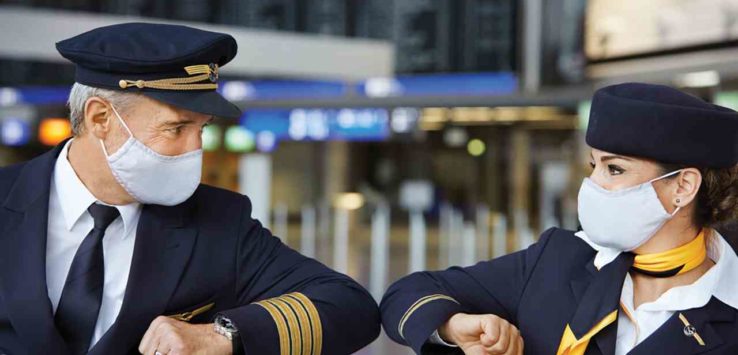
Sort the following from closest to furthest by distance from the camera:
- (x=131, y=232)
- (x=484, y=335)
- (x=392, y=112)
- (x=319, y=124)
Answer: (x=484, y=335), (x=131, y=232), (x=392, y=112), (x=319, y=124)

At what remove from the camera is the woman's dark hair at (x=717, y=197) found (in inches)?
85.3

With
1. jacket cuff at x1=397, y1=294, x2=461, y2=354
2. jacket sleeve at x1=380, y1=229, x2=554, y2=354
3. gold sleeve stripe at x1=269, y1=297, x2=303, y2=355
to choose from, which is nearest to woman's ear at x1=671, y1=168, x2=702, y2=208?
jacket sleeve at x1=380, y1=229, x2=554, y2=354

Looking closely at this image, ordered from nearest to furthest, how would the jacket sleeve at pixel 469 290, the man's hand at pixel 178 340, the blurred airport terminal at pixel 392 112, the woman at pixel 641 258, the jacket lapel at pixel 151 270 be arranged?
the man's hand at pixel 178 340
the woman at pixel 641 258
the jacket lapel at pixel 151 270
the jacket sleeve at pixel 469 290
the blurred airport terminal at pixel 392 112

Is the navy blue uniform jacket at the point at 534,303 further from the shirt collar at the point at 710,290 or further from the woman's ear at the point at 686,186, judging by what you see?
the woman's ear at the point at 686,186

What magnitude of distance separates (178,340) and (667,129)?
1030 mm

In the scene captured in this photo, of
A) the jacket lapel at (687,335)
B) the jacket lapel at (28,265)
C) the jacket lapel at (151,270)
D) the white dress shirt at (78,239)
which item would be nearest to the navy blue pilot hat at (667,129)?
the jacket lapel at (687,335)

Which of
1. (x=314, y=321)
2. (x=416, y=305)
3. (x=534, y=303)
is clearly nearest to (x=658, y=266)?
(x=534, y=303)

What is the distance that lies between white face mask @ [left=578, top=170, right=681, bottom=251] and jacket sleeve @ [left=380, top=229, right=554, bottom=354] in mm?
231

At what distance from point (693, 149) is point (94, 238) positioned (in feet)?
4.06

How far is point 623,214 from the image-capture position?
212cm

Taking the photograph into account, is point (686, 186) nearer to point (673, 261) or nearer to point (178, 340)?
point (673, 261)

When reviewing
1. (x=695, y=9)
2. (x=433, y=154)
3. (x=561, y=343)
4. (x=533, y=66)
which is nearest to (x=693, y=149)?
(x=561, y=343)

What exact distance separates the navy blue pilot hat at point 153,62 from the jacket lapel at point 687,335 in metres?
0.99

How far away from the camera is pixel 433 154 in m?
12.8
